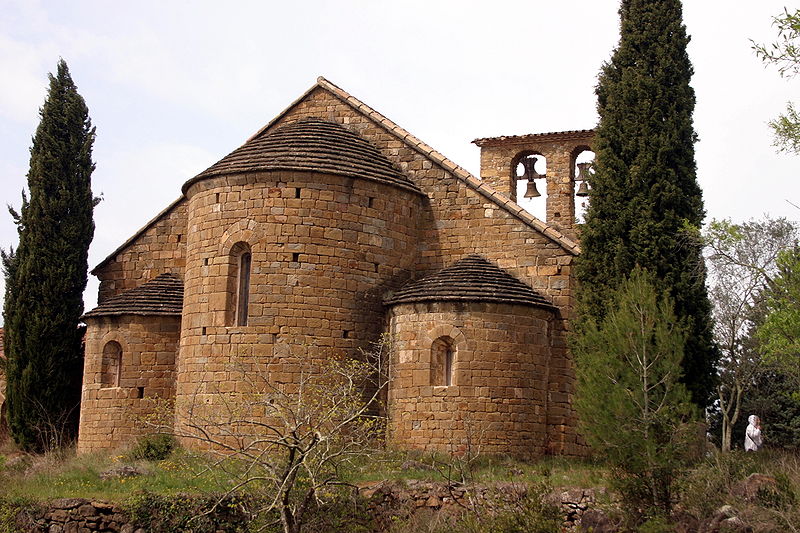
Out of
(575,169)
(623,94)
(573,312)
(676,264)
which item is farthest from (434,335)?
(575,169)

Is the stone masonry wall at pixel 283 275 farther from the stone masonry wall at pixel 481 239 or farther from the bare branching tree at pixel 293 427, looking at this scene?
the stone masonry wall at pixel 481 239

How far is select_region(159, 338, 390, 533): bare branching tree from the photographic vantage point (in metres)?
13.8

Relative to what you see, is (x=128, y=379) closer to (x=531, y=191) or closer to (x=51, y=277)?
(x=51, y=277)

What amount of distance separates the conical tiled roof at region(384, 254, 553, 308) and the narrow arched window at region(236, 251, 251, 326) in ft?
8.23

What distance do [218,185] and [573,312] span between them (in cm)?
692

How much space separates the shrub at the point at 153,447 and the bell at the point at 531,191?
11.2 metres

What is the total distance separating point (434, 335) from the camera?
18.6 m

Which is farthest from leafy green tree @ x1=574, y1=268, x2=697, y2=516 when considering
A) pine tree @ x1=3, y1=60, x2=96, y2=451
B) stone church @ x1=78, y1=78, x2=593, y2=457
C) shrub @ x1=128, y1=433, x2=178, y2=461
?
pine tree @ x1=3, y1=60, x2=96, y2=451

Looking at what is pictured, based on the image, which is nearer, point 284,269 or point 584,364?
point 584,364

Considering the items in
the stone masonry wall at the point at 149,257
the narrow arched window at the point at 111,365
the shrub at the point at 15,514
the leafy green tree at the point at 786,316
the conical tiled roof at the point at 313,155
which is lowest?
the shrub at the point at 15,514

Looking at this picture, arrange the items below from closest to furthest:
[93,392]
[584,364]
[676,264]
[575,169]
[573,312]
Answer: [584,364] < [676,264] < [573,312] < [93,392] < [575,169]

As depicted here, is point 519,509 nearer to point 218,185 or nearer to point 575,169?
point 218,185

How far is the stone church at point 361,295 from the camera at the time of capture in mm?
18547

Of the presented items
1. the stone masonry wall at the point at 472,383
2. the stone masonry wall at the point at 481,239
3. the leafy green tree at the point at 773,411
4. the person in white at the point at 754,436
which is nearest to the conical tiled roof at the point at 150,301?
the stone masonry wall at the point at 481,239
